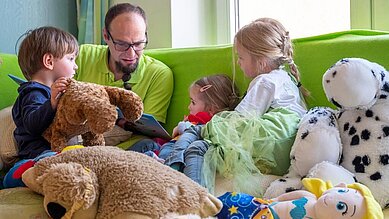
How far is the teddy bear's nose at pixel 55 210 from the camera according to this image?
977 mm

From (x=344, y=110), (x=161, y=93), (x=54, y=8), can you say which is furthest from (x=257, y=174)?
(x=54, y=8)

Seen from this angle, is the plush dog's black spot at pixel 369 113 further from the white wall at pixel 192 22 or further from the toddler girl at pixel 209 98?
the white wall at pixel 192 22

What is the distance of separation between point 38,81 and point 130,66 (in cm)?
46

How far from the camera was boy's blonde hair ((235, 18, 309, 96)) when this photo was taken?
5.92ft

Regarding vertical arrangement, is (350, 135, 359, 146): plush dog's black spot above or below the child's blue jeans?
above

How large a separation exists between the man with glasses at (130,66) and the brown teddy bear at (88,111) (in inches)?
23.0

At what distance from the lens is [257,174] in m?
1.42

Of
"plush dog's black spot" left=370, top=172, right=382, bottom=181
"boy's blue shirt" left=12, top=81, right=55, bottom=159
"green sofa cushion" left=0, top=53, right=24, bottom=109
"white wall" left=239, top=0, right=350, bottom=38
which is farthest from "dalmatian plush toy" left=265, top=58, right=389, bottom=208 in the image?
"green sofa cushion" left=0, top=53, right=24, bottom=109

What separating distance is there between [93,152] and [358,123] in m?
0.70

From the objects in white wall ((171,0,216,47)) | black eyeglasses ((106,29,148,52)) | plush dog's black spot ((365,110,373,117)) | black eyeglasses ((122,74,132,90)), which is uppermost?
white wall ((171,0,216,47))

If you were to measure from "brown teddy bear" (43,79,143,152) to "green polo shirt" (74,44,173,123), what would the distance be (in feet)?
1.82

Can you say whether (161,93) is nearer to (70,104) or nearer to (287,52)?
(287,52)

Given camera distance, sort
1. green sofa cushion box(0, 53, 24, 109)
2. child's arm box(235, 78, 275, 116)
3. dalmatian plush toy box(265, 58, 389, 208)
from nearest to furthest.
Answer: dalmatian plush toy box(265, 58, 389, 208) < child's arm box(235, 78, 275, 116) < green sofa cushion box(0, 53, 24, 109)

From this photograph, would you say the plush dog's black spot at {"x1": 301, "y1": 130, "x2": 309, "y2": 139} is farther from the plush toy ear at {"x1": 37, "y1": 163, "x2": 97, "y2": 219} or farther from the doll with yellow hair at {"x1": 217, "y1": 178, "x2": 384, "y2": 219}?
the plush toy ear at {"x1": 37, "y1": 163, "x2": 97, "y2": 219}
